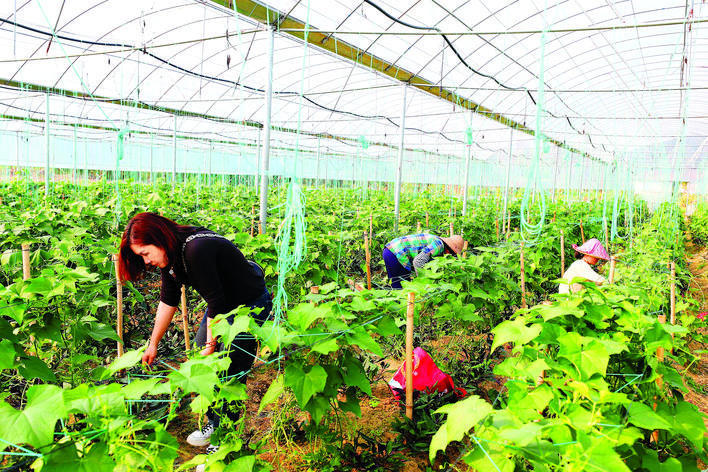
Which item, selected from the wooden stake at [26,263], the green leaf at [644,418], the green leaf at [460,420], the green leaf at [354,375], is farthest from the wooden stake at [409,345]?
the wooden stake at [26,263]

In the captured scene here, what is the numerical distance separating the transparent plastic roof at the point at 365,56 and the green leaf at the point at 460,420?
12.2ft

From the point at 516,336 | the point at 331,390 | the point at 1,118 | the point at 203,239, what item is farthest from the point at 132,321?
the point at 1,118

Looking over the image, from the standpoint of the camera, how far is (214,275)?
2213 mm

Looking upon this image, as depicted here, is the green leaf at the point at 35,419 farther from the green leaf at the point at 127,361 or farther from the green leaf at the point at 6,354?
the green leaf at the point at 6,354

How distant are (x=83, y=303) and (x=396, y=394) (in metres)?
2.20

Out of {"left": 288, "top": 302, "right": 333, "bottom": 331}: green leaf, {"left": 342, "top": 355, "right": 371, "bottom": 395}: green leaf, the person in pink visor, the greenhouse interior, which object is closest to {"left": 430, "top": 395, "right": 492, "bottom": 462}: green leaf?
the greenhouse interior

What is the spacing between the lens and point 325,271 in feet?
13.5

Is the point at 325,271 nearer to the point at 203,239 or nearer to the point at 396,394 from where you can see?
the point at 396,394

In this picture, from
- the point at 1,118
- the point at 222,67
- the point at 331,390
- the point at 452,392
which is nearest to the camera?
the point at 331,390

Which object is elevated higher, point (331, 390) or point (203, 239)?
point (203, 239)

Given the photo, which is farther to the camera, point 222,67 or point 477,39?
point 222,67

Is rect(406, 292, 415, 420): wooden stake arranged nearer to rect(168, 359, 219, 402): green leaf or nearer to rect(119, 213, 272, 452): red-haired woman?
rect(119, 213, 272, 452): red-haired woman

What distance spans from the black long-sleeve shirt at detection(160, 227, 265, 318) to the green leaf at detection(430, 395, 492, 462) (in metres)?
1.40

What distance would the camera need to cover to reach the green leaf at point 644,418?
1.26 meters
